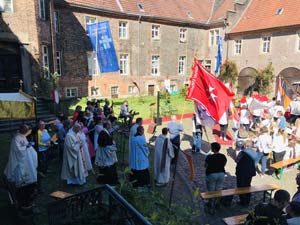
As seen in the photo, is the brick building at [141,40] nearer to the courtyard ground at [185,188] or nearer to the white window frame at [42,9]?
the white window frame at [42,9]

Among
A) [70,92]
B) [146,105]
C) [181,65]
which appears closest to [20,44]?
[70,92]

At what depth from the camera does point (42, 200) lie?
6.97 m

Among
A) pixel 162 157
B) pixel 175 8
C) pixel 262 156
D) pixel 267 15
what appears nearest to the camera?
pixel 162 157

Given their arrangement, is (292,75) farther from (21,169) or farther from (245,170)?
(21,169)

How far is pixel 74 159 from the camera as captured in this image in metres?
7.57

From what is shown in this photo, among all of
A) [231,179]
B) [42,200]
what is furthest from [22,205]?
[231,179]

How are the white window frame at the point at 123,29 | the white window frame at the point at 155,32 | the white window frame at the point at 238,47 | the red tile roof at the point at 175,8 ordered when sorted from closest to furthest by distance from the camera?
the white window frame at the point at 123,29
the red tile roof at the point at 175,8
the white window frame at the point at 155,32
the white window frame at the point at 238,47

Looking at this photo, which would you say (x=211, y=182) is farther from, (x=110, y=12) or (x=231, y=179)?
(x=110, y=12)

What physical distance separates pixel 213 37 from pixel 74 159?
27803 mm

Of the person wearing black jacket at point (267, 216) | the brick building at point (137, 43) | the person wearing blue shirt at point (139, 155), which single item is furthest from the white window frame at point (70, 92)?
the person wearing black jacket at point (267, 216)

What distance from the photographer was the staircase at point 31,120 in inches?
520

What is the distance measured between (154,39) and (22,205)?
2413 cm

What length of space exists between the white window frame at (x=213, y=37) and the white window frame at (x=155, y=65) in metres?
7.57

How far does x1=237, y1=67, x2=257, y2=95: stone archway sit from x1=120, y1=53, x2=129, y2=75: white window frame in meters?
12.2
